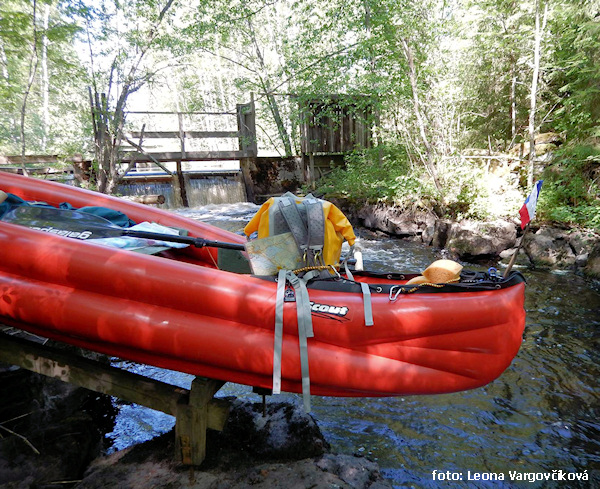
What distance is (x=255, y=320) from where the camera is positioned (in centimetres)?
191

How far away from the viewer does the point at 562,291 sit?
15.6ft

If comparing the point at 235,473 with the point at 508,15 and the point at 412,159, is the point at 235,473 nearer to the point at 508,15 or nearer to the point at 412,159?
the point at 412,159

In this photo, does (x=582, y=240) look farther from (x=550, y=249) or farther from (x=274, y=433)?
(x=274, y=433)

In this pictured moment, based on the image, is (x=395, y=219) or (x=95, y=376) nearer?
(x=95, y=376)

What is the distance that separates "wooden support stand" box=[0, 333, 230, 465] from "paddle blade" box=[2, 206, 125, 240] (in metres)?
0.74

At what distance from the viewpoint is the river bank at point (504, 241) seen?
5.33m

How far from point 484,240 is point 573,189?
5.29ft

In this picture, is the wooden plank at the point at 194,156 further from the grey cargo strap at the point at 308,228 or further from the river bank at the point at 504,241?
the grey cargo strap at the point at 308,228

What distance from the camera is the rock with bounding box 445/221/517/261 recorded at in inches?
242

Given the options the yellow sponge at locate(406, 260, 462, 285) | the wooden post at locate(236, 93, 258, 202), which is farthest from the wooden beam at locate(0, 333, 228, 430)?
the wooden post at locate(236, 93, 258, 202)

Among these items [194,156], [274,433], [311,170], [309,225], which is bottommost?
[274,433]

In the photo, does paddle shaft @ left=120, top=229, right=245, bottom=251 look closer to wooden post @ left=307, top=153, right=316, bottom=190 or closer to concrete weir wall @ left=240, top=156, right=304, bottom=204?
concrete weir wall @ left=240, top=156, right=304, bottom=204

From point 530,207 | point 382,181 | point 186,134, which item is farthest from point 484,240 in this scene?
point 186,134

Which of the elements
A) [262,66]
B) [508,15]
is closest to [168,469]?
[508,15]
